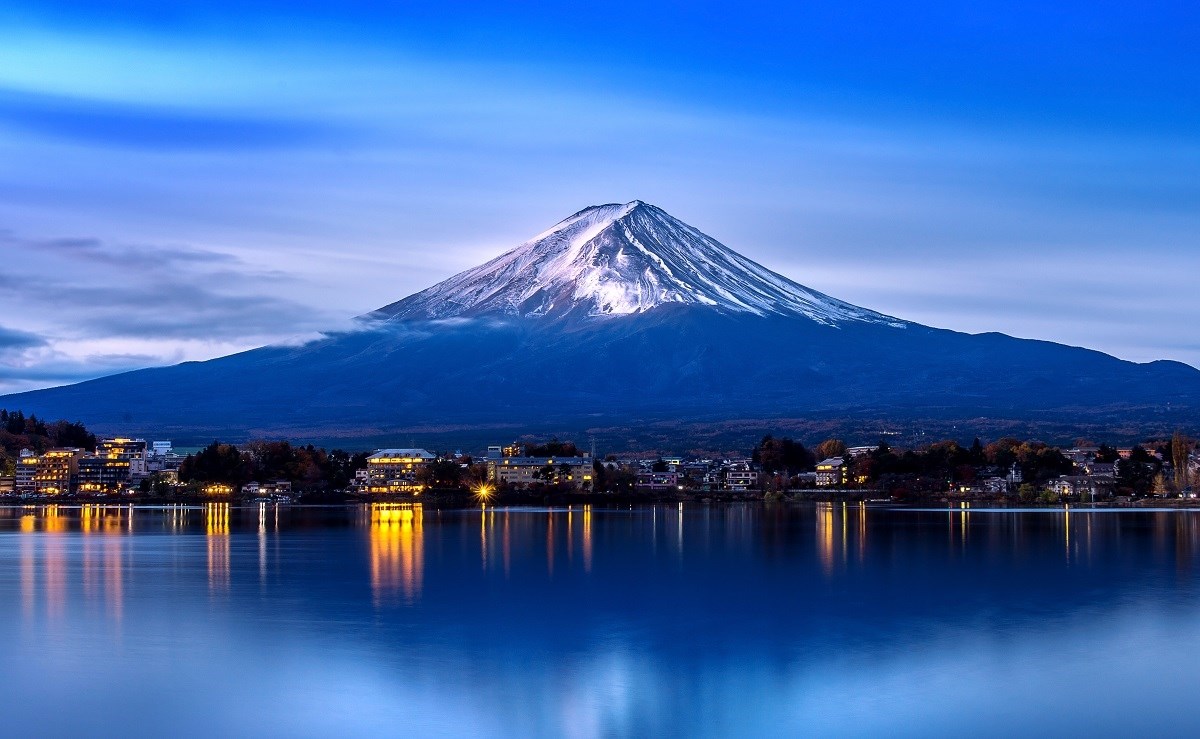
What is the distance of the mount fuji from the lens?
314 feet

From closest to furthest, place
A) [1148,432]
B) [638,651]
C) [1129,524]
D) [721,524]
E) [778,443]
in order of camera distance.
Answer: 1. [638,651]
2. [1129,524]
3. [721,524]
4. [778,443]
5. [1148,432]

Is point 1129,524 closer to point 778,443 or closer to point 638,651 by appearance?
point 638,651

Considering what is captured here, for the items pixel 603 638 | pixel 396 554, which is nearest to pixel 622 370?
pixel 396 554

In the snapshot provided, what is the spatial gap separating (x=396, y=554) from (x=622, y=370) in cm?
8167

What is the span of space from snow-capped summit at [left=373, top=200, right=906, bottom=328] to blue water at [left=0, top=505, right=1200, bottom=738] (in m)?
88.1

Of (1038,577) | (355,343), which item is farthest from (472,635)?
(355,343)

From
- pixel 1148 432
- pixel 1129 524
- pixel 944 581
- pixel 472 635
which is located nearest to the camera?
pixel 472 635

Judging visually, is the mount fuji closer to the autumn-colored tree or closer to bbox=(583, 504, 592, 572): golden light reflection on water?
the autumn-colored tree

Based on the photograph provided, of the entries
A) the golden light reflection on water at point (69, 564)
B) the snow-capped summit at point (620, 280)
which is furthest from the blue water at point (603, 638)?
the snow-capped summit at point (620, 280)

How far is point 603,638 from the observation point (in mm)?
15844

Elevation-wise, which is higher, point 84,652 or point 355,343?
point 355,343

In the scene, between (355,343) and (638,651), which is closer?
(638,651)

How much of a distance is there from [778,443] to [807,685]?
5321 centimetres

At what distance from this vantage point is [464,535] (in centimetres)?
3281
